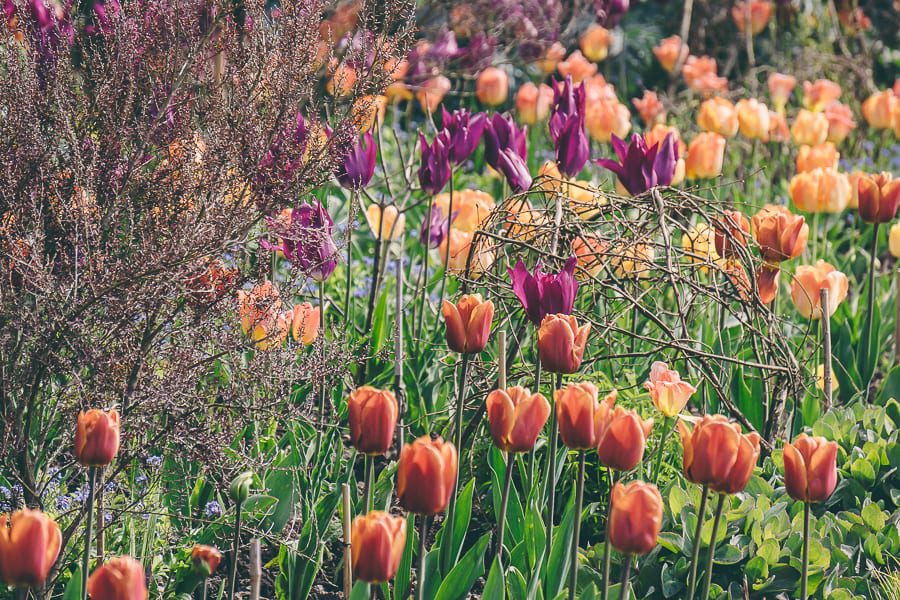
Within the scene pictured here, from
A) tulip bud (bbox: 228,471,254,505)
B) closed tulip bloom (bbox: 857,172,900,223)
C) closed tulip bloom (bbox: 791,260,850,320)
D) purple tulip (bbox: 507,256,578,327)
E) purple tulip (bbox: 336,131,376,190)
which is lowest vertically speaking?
closed tulip bloom (bbox: 791,260,850,320)

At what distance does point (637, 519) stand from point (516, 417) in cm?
27

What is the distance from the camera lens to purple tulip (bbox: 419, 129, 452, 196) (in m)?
2.87

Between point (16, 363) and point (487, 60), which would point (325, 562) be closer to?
point (16, 363)

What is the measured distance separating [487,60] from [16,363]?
10.7ft

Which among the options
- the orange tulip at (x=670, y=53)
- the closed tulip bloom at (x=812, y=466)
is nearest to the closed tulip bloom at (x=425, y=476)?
the closed tulip bloom at (x=812, y=466)

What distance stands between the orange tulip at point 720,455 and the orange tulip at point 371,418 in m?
0.44

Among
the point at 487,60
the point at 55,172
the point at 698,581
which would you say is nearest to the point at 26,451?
the point at 55,172

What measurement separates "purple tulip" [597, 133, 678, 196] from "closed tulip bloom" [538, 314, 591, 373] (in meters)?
0.94

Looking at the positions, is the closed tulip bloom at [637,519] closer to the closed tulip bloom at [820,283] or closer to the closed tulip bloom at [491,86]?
the closed tulip bloom at [820,283]

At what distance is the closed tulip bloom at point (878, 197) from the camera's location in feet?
9.29

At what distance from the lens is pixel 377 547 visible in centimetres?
138

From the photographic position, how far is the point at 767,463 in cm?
251

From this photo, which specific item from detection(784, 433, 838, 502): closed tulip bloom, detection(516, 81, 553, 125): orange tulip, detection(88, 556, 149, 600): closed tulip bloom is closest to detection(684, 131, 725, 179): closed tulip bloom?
detection(516, 81, 553, 125): orange tulip

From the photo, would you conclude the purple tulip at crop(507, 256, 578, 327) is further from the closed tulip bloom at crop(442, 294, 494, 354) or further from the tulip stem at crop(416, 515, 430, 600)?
the tulip stem at crop(416, 515, 430, 600)
